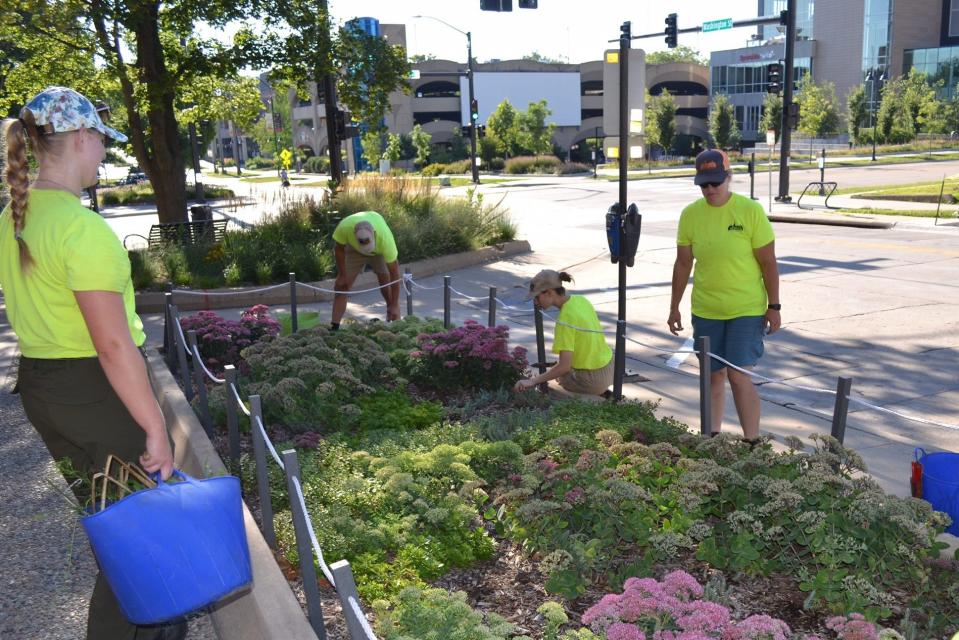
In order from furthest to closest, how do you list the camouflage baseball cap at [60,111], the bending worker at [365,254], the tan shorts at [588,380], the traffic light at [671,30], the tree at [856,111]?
the tree at [856,111], the traffic light at [671,30], the bending worker at [365,254], the tan shorts at [588,380], the camouflage baseball cap at [60,111]

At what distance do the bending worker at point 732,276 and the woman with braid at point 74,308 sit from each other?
368 cm

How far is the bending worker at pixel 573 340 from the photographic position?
21.5 ft

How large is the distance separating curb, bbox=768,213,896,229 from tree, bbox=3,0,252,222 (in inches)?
547

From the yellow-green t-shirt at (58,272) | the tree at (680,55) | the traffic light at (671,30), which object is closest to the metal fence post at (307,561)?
the yellow-green t-shirt at (58,272)

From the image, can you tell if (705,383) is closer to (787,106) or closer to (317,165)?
(787,106)

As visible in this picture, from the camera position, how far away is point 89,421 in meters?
3.17

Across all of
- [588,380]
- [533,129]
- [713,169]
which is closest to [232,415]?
[588,380]

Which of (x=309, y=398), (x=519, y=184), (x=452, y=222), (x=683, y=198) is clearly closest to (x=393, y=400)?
(x=309, y=398)

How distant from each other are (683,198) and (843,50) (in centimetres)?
5975

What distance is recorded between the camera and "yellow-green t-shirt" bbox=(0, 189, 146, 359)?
2844mm

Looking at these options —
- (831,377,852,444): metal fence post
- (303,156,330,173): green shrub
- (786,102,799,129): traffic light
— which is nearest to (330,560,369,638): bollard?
(831,377,852,444): metal fence post

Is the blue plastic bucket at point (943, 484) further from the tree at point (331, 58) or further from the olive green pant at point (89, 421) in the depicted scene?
the tree at point (331, 58)

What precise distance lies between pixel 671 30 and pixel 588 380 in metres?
20.9

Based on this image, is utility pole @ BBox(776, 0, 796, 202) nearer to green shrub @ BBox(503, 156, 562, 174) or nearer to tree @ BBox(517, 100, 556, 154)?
green shrub @ BBox(503, 156, 562, 174)
